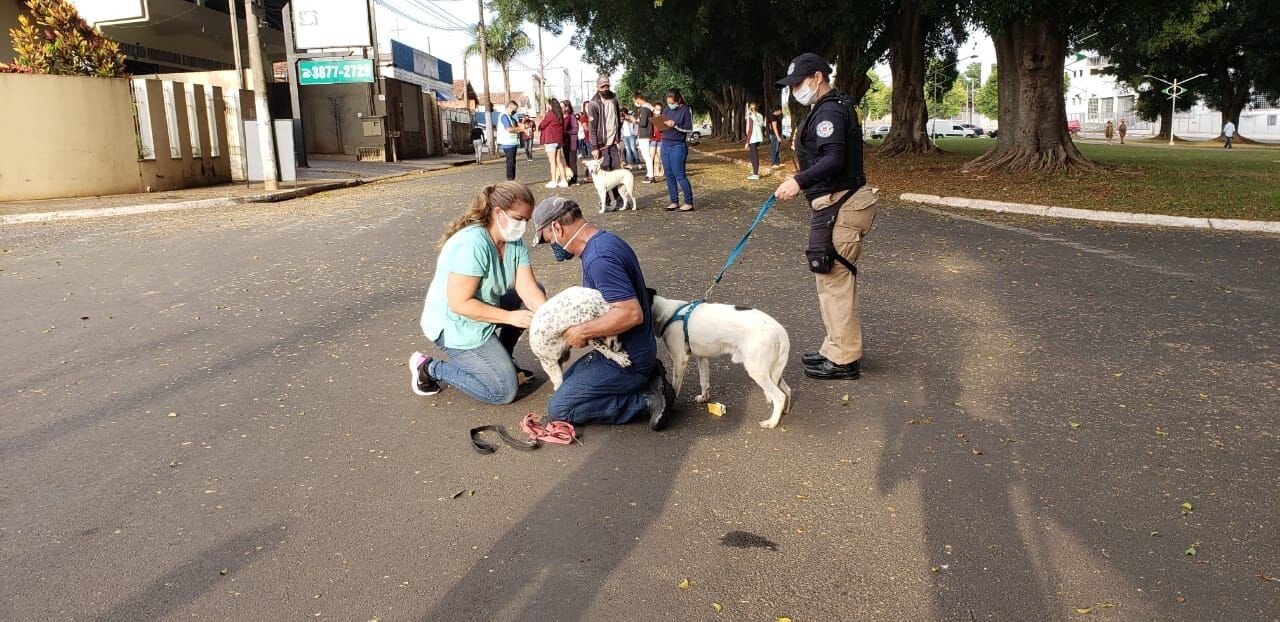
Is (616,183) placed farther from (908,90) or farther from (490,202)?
(908,90)

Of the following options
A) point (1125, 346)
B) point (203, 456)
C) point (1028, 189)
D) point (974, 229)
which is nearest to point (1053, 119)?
point (1028, 189)

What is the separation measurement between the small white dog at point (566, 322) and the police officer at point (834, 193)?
4.25 ft

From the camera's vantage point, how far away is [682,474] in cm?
407

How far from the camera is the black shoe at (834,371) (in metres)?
5.41

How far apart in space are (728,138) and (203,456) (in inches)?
2166

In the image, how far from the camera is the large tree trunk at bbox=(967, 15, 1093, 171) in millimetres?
17281

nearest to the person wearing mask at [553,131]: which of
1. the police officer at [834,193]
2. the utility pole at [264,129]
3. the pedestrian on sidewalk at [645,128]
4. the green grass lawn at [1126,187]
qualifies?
the pedestrian on sidewalk at [645,128]

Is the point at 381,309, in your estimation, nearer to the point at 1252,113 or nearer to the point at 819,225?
the point at 819,225

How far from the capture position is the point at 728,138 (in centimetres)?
5762

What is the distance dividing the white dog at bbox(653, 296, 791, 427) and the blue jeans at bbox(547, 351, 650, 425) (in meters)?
0.26

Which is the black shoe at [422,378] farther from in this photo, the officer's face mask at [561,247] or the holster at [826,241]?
the holster at [826,241]

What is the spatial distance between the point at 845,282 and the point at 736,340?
1023 millimetres

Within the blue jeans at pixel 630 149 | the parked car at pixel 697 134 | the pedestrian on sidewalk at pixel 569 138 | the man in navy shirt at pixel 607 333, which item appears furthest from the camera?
the blue jeans at pixel 630 149

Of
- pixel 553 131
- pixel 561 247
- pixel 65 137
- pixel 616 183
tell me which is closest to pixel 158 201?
pixel 65 137
